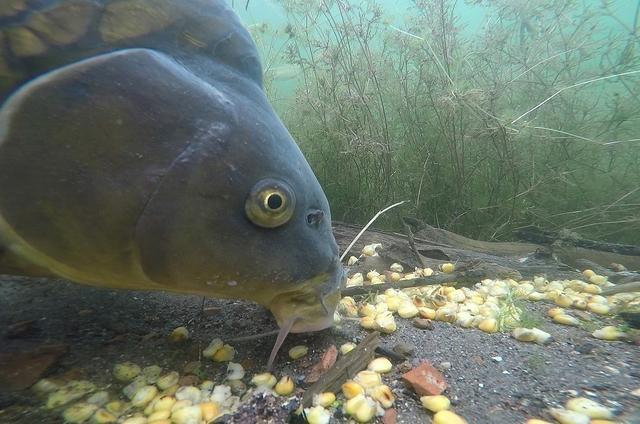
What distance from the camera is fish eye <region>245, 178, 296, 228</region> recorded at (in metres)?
1.71

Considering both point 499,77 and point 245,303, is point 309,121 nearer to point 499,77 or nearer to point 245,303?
point 499,77

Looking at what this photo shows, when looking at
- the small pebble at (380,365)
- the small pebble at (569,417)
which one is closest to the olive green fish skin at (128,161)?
the small pebble at (380,365)

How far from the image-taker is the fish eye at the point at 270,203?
171 cm

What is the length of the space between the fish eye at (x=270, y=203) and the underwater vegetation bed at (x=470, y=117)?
4.32 metres

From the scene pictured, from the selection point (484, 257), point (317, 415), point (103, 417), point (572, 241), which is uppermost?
point (572, 241)

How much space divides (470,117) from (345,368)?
569 cm

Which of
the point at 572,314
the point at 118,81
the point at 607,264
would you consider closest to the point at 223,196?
the point at 118,81

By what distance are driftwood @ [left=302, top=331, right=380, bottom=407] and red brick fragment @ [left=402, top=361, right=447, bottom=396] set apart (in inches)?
8.7

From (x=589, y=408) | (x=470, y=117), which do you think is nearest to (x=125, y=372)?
(x=589, y=408)

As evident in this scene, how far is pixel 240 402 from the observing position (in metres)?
1.71

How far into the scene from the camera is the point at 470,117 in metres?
6.39

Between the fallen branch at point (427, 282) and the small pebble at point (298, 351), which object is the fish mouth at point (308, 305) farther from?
the fallen branch at point (427, 282)

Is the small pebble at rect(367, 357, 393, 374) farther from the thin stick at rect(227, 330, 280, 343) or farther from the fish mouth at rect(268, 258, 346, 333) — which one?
the thin stick at rect(227, 330, 280, 343)

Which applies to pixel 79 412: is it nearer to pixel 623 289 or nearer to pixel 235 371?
pixel 235 371
